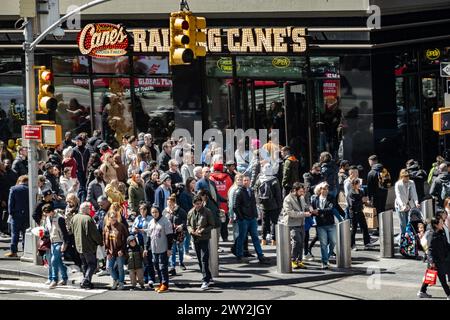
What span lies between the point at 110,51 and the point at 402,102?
838 cm

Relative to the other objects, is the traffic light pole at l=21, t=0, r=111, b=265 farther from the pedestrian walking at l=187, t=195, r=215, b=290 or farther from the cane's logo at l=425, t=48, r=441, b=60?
the cane's logo at l=425, t=48, r=441, b=60

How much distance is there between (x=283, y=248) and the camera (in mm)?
21547

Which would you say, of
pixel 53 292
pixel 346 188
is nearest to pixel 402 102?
pixel 346 188

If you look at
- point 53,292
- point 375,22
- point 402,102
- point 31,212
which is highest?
point 375,22

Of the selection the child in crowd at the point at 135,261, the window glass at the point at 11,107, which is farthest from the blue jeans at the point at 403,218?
the window glass at the point at 11,107

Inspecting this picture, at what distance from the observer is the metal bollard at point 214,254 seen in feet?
69.9

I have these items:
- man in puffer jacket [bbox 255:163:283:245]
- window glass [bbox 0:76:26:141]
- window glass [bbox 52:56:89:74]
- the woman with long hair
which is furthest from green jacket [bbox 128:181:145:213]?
window glass [bbox 0:76:26:141]

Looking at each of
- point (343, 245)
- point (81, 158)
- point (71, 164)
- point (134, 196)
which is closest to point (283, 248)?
point (343, 245)

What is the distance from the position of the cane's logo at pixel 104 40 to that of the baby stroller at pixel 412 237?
39.6 ft

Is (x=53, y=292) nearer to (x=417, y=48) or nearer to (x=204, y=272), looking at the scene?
(x=204, y=272)

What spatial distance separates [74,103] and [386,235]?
47.4 feet

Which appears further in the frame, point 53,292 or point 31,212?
point 31,212

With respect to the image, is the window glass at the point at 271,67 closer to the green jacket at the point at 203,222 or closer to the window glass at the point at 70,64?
the window glass at the point at 70,64

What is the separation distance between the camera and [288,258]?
21625 millimetres
